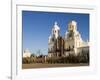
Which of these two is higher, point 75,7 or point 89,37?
point 75,7

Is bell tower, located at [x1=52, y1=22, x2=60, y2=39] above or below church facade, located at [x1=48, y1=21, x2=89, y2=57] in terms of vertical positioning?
above

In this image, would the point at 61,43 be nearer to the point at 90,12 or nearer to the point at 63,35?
the point at 63,35

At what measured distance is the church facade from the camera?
2283mm

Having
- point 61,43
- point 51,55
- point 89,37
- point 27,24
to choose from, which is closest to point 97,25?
point 89,37

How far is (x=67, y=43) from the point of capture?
233 centimetres

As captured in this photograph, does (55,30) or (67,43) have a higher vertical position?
(55,30)

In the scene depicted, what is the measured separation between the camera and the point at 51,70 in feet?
7.45

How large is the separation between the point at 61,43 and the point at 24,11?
0.53 meters

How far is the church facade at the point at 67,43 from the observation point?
7.49ft

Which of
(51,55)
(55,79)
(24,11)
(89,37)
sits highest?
(24,11)

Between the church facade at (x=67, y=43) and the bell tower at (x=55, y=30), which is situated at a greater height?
the bell tower at (x=55, y=30)

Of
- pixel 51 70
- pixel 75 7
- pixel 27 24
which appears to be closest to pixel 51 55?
pixel 51 70

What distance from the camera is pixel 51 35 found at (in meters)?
2.28

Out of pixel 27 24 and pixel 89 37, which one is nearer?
pixel 27 24
